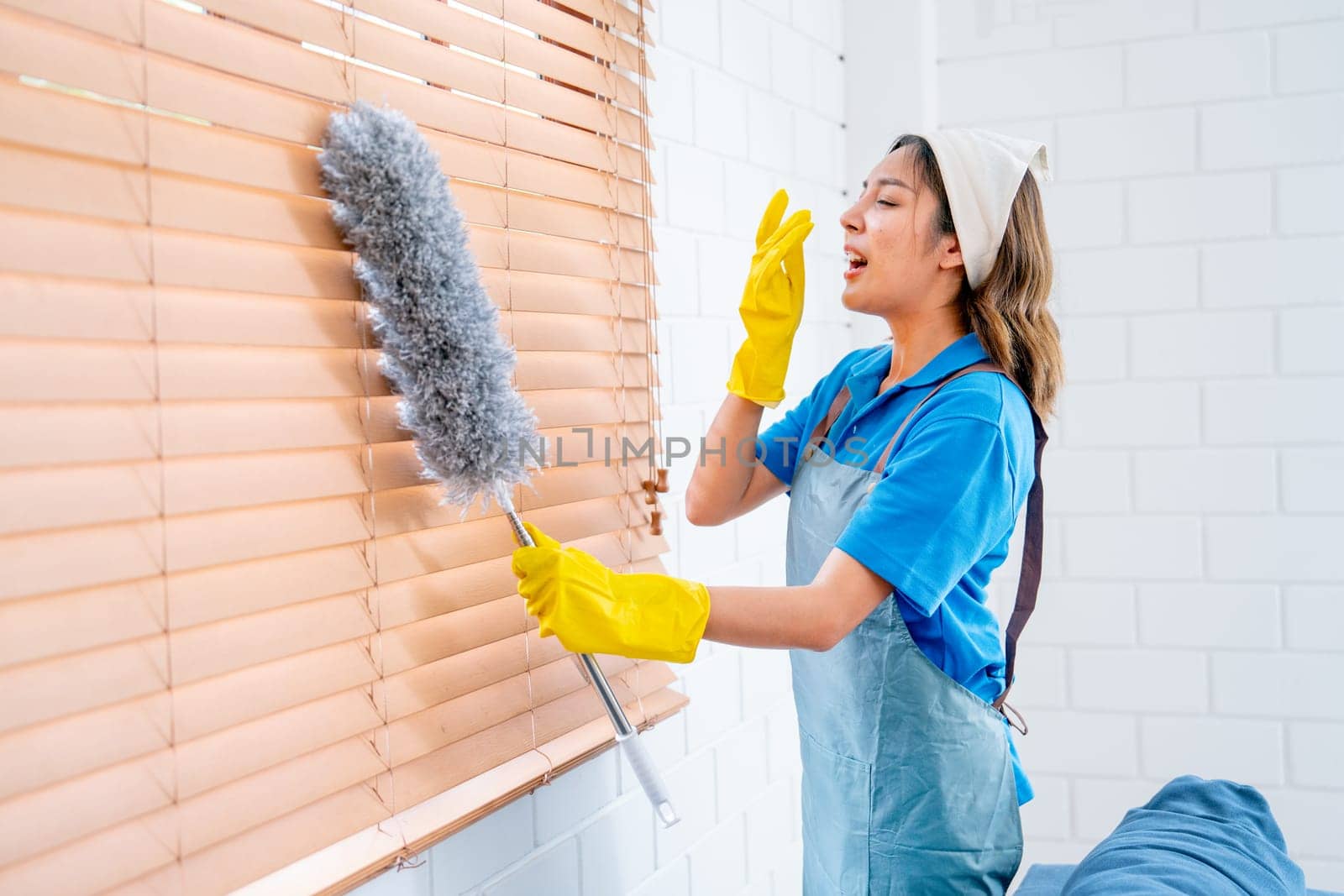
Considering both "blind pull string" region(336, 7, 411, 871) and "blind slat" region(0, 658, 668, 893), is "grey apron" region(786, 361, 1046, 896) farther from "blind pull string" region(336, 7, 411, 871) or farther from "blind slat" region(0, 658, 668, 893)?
"blind pull string" region(336, 7, 411, 871)

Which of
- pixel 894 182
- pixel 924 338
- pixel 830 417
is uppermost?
pixel 894 182

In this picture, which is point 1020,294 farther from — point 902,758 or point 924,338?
point 902,758

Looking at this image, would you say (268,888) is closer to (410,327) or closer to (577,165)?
(410,327)

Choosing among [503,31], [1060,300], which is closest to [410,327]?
[503,31]

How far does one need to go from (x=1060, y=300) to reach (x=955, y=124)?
18.2 inches

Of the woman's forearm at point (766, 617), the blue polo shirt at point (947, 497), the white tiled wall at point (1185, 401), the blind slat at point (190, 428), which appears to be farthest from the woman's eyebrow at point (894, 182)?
the white tiled wall at point (1185, 401)

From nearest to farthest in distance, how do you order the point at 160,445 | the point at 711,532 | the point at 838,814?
the point at 160,445
the point at 838,814
the point at 711,532

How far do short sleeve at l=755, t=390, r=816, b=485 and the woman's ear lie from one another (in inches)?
10.7

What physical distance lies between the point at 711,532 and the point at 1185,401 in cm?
111

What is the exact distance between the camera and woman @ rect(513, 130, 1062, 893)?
1.06 m

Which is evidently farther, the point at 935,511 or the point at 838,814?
the point at 838,814

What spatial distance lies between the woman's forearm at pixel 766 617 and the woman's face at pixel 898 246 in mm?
434

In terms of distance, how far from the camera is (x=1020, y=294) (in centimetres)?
127

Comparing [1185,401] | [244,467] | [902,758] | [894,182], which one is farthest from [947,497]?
[1185,401]
